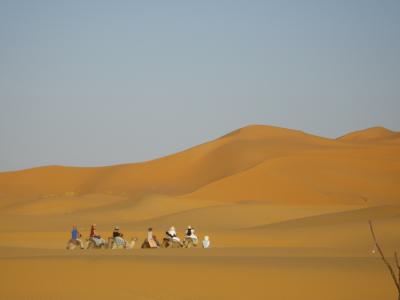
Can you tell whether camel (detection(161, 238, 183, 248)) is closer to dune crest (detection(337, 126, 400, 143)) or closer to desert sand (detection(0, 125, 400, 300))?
desert sand (detection(0, 125, 400, 300))

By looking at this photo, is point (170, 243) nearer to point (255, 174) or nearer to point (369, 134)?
point (255, 174)

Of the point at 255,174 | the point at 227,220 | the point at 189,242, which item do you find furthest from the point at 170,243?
the point at 255,174

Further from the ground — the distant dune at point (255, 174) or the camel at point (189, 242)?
the distant dune at point (255, 174)

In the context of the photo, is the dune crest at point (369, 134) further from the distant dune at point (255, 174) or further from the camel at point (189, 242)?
the camel at point (189, 242)

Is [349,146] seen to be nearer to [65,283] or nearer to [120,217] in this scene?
[120,217]

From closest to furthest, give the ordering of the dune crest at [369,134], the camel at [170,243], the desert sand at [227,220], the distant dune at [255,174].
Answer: the desert sand at [227,220], the camel at [170,243], the distant dune at [255,174], the dune crest at [369,134]

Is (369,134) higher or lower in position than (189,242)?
higher

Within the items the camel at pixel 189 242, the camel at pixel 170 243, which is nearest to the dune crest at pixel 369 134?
Result: the camel at pixel 189 242

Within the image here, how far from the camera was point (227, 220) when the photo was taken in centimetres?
5231

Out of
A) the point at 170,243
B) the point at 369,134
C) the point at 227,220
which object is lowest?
the point at 170,243

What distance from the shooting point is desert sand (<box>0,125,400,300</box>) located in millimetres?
17656

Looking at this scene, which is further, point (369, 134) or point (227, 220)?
point (369, 134)

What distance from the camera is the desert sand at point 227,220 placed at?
17.7 m

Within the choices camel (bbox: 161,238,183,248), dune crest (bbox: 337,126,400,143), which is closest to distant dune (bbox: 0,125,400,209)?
dune crest (bbox: 337,126,400,143)
